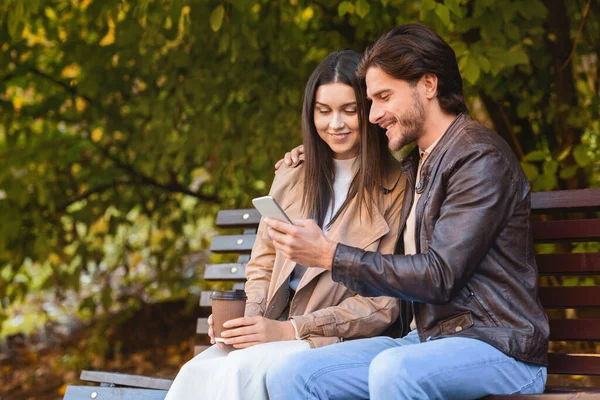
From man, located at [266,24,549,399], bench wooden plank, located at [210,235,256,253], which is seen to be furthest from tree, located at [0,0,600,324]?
man, located at [266,24,549,399]

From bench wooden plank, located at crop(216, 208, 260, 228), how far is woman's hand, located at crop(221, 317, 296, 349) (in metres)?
0.99

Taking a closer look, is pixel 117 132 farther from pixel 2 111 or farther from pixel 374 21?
pixel 374 21

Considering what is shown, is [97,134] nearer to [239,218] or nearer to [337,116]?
[239,218]

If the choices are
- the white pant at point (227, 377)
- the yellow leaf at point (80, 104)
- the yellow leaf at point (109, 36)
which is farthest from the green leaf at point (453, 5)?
the yellow leaf at point (80, 104)

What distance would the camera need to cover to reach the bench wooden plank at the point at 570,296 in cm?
337

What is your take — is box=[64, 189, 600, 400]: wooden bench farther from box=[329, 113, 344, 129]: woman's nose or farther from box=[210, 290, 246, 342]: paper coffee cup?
box=[329, 113, 344, 129]: woman's nose

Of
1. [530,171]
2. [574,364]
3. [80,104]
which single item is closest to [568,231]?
[574,364]

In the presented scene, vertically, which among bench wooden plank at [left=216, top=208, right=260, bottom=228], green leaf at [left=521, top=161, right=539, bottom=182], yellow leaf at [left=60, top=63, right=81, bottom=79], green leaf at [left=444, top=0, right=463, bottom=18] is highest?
green leaf at [left=444, top=0, right=463, bottom=18]

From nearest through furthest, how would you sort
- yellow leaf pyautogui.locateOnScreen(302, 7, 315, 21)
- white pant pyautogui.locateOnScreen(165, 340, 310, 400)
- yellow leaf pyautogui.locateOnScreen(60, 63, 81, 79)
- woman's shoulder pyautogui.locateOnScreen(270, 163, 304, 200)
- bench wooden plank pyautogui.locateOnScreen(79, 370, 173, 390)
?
1. white pant pyautogui.locateOnScreen(165, 340, 310, 400)
2. bench wooden plank pyautogui.locateOnScreen(79, 370, 173, 390)
3. woman's shoulder pyautogui.locateOnScreen(270, 163, 304, 200)
4. yellow leaf pyautogui.locateOnScreen(302, 7, 315, 21)
5. yellow leaf pyautogui.locateOnScreen(60, 63, 81, 79)

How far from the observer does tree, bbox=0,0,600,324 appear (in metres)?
4.91

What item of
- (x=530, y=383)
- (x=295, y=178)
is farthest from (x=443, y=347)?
(x=295, y=178)

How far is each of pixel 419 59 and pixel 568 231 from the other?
88cm

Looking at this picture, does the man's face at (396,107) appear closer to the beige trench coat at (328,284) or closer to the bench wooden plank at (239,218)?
the beige trench coat at (328,284)

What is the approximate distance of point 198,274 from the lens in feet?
24.9
